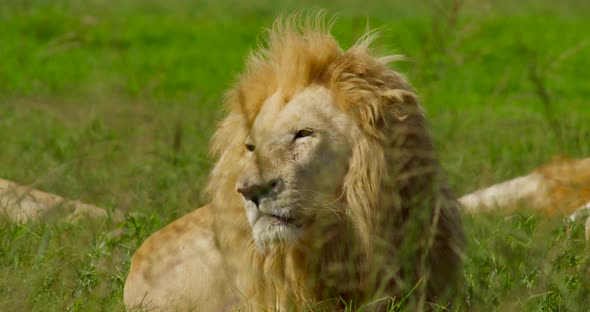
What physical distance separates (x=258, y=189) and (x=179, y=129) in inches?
38.2

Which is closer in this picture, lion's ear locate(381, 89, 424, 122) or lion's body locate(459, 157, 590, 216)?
lion's ear locate(381, 89, 424, 122)

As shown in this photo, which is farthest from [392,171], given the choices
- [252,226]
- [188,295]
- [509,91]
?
[509,91]

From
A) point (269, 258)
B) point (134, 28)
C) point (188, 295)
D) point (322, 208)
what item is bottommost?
point (134, 28)

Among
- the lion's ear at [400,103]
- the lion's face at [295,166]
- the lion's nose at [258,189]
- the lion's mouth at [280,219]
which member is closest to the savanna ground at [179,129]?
the lion's ear at [400,103]

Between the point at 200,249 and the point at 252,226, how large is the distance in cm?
76

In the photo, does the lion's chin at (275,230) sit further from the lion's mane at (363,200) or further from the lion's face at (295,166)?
the lion's mane at (363,200)

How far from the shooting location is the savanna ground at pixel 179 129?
134 inches

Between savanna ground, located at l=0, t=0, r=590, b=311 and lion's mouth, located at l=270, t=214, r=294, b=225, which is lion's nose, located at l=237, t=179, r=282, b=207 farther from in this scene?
savanna ground, located at l=0, t=0, r=590, b=311

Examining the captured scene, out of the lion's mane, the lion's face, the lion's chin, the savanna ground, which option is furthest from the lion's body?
the lion's chin

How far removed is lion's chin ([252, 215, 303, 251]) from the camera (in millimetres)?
3396

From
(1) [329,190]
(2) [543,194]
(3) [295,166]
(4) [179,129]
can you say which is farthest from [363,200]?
(2) [543,194]

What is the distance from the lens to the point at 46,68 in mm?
13867

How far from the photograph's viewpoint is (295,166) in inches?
136

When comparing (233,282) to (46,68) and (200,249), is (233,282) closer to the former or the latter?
(200,249)
